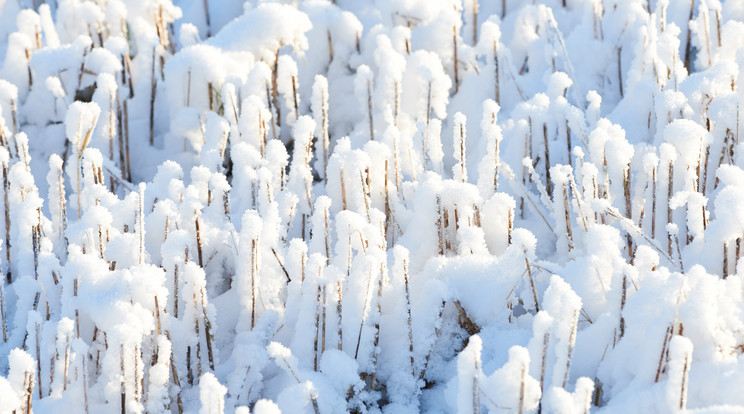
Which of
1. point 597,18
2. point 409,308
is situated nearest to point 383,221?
point 409,308

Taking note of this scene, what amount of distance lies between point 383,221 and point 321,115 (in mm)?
594

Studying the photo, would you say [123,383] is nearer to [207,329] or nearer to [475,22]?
[207,329]

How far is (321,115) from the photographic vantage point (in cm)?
201

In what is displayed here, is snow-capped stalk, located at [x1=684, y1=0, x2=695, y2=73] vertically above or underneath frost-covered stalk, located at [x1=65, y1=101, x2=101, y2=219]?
above

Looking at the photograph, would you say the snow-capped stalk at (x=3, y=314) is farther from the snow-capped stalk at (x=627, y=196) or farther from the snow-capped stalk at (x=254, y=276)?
the snow-capped stalk at (x=627, y=196)

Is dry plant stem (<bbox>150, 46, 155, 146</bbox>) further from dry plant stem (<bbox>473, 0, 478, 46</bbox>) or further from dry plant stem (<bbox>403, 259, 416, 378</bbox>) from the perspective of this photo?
dry plant stem (<bbox>403, 259, 416, 378</bbox>)

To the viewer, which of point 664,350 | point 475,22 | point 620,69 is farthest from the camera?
point 475,22

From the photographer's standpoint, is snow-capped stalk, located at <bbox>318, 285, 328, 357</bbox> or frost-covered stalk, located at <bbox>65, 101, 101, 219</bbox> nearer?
snow-capped stalk, located at <bbox>318, 285, 328, 357</bbox>

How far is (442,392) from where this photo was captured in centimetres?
138

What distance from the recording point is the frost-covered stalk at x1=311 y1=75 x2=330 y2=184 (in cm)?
195

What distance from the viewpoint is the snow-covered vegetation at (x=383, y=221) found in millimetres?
1184

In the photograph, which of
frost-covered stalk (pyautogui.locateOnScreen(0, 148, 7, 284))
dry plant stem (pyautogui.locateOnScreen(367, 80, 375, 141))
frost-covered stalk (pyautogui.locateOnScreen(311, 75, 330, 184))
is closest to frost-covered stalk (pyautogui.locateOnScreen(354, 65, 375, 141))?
dry plant stem (pyautogui.locateOnScreen(367, 80, 375, 141))

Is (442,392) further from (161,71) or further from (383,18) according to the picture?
(161,71)

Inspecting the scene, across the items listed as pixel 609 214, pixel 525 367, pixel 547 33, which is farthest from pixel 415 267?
pixel 547 33
